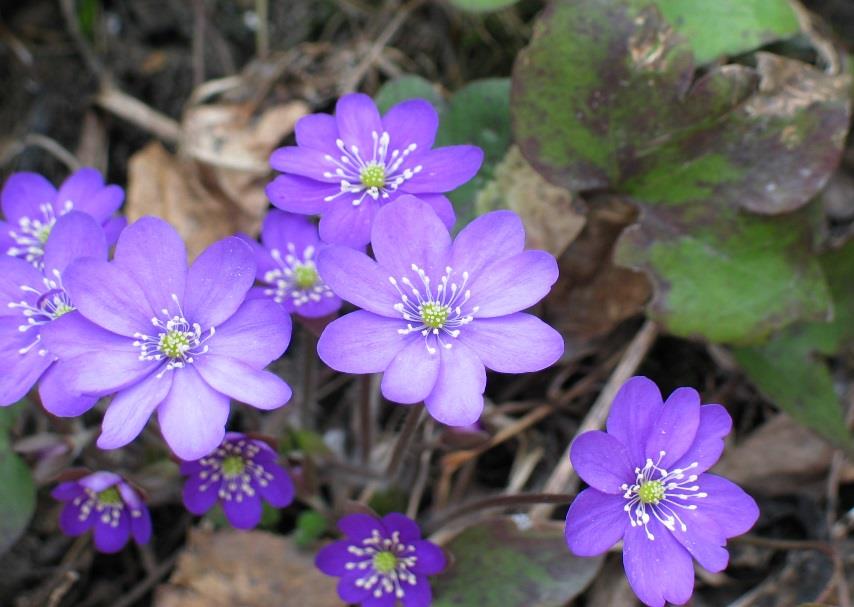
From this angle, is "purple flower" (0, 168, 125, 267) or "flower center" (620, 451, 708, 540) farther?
"purple flower" (0, 168, 125, 267)

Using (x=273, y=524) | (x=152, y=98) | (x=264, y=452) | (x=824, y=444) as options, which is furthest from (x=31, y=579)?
(x=824, y=444)

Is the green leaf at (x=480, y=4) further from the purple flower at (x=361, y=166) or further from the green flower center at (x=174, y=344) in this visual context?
the green flower center at (x=174, y=344)

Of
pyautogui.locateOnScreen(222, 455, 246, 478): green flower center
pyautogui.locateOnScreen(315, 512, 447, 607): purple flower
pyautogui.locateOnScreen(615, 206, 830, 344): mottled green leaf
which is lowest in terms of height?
pyautogui.locateOnScreen(315, 512, 447, 607): purple flower

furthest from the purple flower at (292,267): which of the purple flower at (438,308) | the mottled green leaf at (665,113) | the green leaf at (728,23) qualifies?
the green leaf at (728,23)

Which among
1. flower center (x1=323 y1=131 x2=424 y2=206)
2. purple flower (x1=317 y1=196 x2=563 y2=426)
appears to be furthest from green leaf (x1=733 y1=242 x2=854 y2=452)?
flower center (x1=323 y1=131 x2=424 y2=206)

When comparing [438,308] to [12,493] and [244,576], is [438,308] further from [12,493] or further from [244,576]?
[12,493]

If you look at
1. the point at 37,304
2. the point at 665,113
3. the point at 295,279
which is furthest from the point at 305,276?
the point at 665,113

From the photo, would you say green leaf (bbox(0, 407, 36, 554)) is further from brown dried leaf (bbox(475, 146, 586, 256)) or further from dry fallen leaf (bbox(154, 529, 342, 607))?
brown dried leaf (bbox(475, 146, 586, 256))
